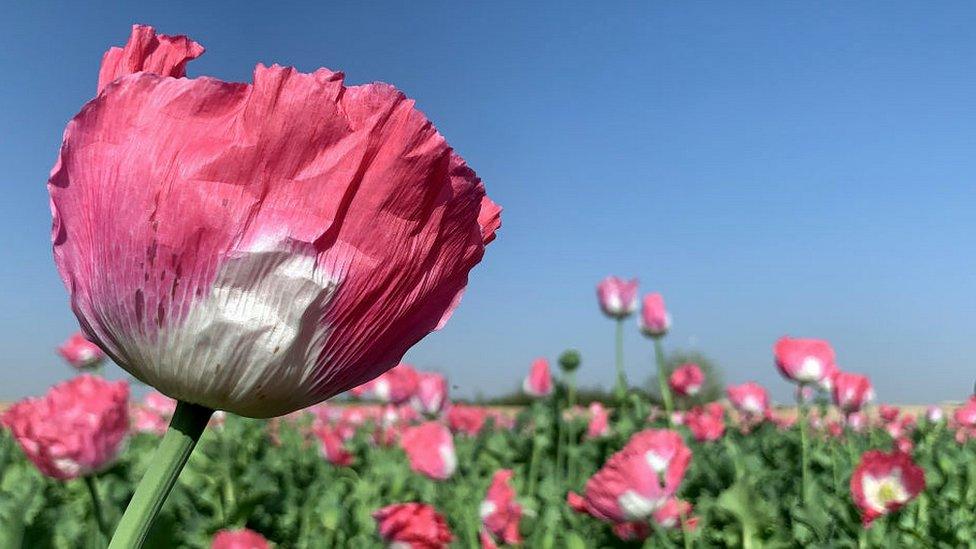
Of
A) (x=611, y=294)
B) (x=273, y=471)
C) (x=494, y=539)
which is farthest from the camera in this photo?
(x=611, y=294)

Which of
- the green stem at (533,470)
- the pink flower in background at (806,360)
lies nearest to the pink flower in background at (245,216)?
the green stem at (533,470)

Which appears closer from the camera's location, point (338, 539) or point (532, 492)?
point (338, 539)

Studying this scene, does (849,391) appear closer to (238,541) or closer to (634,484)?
(634,484)

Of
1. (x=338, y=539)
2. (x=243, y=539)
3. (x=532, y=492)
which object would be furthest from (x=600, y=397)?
(x=243, y=539)

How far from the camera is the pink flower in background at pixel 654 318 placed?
4203 mm

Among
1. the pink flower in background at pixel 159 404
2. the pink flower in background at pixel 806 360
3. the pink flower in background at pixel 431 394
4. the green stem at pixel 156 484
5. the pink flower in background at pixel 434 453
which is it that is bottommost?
the green stem at pixel 156 484

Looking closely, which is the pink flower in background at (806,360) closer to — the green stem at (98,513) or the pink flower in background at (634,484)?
the pink flower in background at (634,484)

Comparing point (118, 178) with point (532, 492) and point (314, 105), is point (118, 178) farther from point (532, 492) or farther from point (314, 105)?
point (532, 492)

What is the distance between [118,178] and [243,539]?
0.86 metres

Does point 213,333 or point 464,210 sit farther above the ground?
point 464,210

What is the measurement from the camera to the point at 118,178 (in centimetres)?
54

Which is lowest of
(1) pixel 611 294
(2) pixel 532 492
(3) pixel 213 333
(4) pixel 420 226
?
(3) pixel 213 333

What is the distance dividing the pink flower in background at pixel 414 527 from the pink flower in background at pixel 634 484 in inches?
18.2

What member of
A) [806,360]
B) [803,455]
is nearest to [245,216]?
[803,455]
